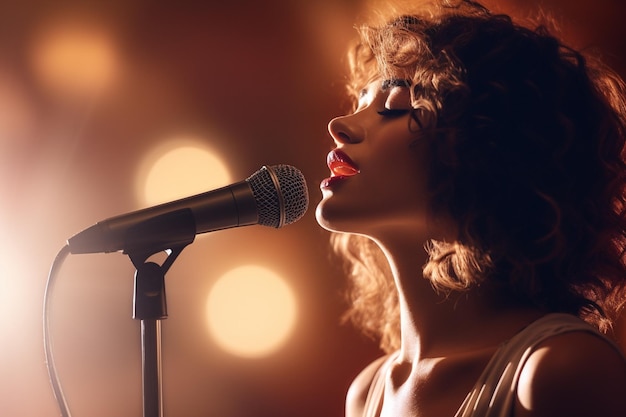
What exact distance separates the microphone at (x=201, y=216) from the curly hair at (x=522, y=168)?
245 mm

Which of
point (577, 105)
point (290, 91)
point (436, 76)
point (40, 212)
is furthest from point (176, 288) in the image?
point (577, 105)

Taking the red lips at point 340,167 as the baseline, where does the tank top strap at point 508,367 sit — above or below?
below

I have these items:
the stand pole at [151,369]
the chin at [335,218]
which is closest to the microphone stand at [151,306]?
the stand pole at [151,369]

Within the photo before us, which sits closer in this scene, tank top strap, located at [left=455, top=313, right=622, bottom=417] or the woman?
tank top strap, located at [left=455, top=313, right=622, bottom=417]

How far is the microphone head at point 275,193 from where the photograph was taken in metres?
0.95

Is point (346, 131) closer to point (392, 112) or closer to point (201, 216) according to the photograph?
point (392, 112)

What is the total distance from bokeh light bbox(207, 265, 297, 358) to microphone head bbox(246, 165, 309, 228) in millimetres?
763

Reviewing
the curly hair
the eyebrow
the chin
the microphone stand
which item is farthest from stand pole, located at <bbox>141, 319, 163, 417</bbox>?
the eyebrow

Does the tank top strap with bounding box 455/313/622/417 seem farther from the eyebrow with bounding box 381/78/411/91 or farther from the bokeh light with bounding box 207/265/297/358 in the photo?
the bokeh light with bounding box 207/265/297/358

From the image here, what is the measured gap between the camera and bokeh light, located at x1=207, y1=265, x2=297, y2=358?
1.69 meters

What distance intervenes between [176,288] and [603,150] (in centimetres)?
100

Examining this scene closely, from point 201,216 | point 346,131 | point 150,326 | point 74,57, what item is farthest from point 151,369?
point 74,57

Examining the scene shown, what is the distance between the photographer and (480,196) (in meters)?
1.08

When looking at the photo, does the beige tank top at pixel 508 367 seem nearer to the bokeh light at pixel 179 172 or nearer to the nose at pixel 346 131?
the nose at pixel 346 131
